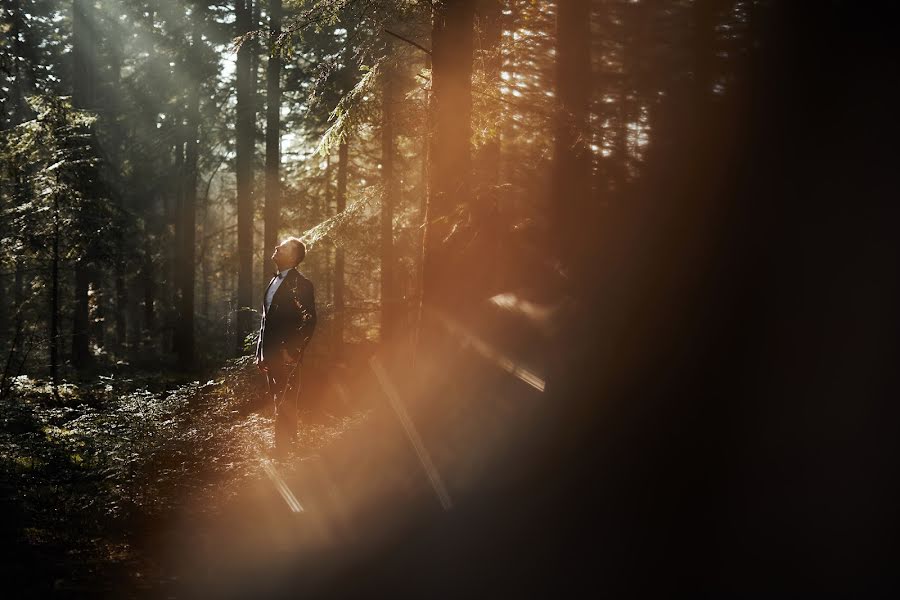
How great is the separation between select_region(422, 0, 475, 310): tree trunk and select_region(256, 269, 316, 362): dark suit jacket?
1.56 m

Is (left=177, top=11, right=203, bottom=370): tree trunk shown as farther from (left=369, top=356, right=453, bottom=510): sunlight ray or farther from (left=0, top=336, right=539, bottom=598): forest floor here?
(left=369, top=356, right=453, bottom=510): sunlight ray

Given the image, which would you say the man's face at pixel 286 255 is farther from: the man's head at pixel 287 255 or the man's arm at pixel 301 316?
the man's arm at pixel 301 316

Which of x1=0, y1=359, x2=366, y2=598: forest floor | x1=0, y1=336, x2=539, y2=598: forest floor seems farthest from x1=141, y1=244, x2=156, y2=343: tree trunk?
x1=0, y1=336, x2=539, y2=598: forest floor

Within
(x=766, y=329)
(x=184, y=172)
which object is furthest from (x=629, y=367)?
(x=184, y=172)

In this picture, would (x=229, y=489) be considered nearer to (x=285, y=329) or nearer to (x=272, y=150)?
(x=285, y=329)

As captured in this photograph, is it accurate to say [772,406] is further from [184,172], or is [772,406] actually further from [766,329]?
[184,172]

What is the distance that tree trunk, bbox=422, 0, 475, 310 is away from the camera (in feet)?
28.9

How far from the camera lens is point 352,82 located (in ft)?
67.6

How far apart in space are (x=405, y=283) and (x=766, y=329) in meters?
21.5

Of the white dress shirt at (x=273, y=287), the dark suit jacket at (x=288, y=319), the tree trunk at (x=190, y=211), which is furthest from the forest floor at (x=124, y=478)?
the tree trunk at (x=190, y=211)

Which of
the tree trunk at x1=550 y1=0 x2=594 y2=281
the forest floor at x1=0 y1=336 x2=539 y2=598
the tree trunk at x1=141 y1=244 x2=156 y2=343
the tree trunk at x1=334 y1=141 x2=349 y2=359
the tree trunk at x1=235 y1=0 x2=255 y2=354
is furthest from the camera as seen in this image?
the tree trunk at x1=141 y1=244 x2=156 y2=343

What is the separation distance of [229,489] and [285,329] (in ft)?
6.82

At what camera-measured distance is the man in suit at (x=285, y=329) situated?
8.57 metres

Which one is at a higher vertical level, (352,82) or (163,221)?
(352,82)
